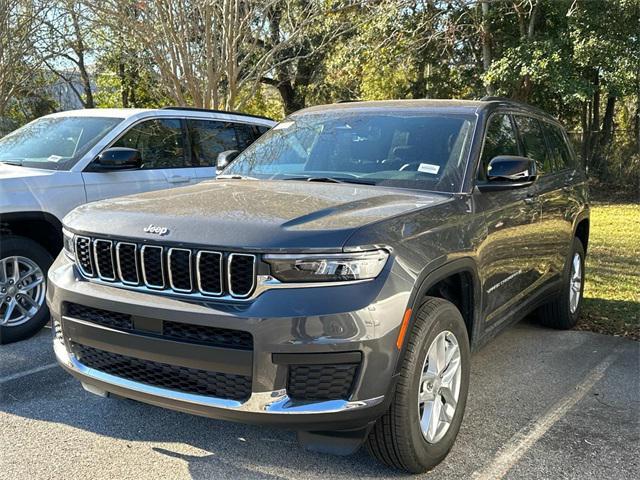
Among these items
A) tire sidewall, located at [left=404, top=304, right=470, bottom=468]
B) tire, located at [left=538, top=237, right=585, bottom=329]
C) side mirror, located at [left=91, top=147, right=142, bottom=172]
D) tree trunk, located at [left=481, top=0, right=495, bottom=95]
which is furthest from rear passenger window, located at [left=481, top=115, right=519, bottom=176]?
tree trunk, located at [left=481, top=0, right=495, bottom=95]

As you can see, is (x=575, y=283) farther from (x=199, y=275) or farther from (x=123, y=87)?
(x=123, y=87)

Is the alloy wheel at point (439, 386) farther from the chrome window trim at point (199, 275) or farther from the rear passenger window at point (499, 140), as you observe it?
the rear passenger window at point (499, 140)

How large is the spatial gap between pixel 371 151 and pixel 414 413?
180 centimetres

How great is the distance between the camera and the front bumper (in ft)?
8.43

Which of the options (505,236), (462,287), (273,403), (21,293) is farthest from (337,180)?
(21,293)

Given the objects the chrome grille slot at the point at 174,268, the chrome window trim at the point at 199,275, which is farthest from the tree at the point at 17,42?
the chrome window trim at the point at 199,275

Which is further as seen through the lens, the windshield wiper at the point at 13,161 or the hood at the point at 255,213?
the windshield wiper at the point at 13,161

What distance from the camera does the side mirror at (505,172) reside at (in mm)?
3713

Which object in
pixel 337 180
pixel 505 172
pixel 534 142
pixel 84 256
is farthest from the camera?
pixel 534 142

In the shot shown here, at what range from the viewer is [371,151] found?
405 centimetres

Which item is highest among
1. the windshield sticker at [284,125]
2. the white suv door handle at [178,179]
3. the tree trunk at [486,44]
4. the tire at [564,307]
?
the tree trunk at [486,44]

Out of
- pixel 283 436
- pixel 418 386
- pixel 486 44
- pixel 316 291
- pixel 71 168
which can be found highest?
pixel 486 44

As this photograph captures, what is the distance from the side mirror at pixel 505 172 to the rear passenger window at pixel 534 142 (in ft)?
3.27

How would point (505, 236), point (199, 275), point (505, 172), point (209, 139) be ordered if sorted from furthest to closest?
1. point (209, 139)
2. point (505, 236)
3. point (505, 172)
4. point (199, 275)
